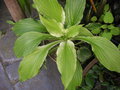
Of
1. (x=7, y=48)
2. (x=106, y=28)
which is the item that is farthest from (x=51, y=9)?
(x=7, y=48)

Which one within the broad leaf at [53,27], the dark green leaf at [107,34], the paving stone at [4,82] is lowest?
the paving stone at [4,82]

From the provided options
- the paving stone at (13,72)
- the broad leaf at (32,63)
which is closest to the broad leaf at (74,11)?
the broad leaf at (32,63)

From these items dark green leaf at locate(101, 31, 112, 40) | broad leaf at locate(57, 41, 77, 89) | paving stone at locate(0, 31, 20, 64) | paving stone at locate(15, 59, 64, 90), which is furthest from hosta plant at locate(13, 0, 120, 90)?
paving stone at locate(0, 31, 20, 64)

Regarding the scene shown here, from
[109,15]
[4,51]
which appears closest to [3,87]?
[4,51]

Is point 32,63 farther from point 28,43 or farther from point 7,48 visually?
point 7,48

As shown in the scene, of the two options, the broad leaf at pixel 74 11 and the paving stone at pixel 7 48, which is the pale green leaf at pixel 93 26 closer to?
the broad leaf at pixel 74 11

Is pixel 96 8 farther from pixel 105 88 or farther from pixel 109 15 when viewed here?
pixel 105 88
